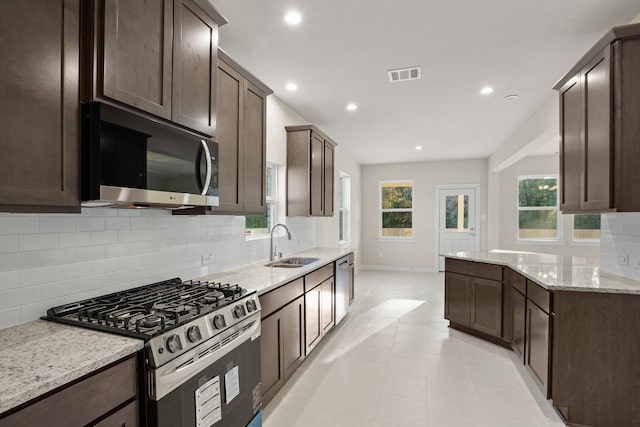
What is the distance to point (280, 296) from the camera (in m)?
2.55

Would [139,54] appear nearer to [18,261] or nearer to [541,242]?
[18,261]

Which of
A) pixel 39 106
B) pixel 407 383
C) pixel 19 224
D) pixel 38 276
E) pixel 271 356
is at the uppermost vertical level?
pixel 39 106

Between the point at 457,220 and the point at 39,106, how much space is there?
820 cm

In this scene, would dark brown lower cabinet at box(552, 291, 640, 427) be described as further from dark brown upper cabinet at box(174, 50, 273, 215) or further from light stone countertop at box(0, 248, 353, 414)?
light stone countertop at box(0, 248, 353, 414)

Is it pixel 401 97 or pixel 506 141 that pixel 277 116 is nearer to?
pixel 401 97

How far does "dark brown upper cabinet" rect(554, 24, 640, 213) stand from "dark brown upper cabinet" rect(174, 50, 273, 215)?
243 cm

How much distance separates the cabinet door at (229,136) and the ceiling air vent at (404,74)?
149 centimetres

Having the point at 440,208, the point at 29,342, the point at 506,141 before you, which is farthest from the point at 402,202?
the point at 29,342

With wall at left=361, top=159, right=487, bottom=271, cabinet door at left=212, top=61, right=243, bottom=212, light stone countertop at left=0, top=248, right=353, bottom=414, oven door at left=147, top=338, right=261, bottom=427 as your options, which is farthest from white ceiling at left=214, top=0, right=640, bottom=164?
wall at left=361, top=159, right=487, bottom=271

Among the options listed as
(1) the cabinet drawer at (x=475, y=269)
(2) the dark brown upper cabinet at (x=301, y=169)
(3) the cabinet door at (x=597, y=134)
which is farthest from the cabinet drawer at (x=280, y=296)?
(3) the cabinet door at (x=597, y=134)

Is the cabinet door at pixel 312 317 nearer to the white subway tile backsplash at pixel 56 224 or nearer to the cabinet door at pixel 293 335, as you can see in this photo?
the cabinet door at pixel 293 335

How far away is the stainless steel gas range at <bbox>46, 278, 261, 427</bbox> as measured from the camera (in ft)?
4.46

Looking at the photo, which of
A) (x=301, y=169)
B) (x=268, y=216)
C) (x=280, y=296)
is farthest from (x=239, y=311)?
(x=301, y=169)

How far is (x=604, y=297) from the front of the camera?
221 cm
